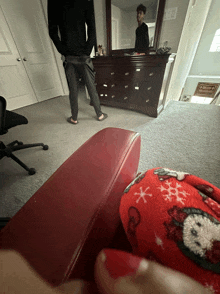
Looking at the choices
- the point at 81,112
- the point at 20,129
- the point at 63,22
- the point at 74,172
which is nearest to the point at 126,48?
the point at 63,22

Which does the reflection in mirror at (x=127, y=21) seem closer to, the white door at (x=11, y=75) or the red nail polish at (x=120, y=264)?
the white door at (x=11, y=75)

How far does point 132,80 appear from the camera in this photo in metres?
2.00

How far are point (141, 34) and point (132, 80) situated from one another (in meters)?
0.70

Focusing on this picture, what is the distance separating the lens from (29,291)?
182 millimetres

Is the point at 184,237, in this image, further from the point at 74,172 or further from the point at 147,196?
the point at 74,172

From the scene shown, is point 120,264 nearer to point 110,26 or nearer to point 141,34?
point 141,34

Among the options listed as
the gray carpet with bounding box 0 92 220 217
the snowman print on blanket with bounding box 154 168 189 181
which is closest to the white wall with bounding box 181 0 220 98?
the gray carpet with bounding box 0 92 220 217

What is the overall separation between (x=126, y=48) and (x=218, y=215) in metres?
2.64

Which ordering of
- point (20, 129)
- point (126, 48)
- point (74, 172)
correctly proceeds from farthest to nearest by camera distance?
1. point (126, 48)
2. point (20, 129)
3. point (74, 172)

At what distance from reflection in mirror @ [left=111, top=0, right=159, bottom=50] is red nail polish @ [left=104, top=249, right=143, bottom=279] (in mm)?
2554

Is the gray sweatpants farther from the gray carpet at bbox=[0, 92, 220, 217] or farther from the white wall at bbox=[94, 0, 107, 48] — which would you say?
the white wall at bbox=[94, 0, 107, 48]

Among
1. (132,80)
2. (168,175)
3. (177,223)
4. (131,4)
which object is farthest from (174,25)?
(177,223)

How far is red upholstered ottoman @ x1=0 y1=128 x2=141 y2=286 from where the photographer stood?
224 millimetres

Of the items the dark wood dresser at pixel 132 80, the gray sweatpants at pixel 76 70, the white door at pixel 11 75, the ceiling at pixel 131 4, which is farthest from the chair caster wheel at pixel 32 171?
the ceiling at pixel 131 4
